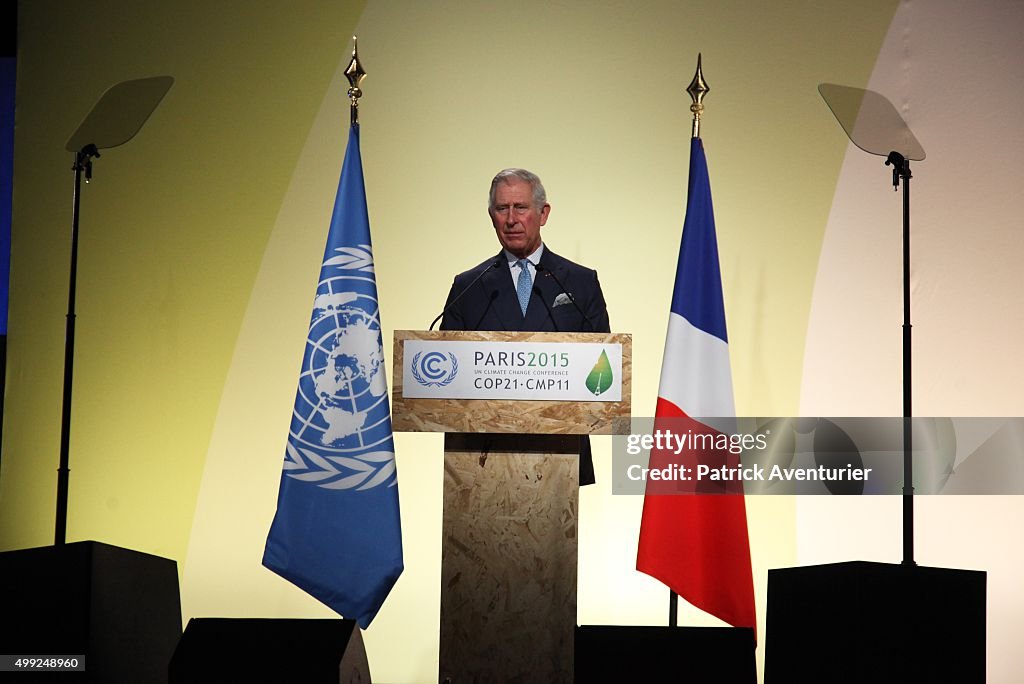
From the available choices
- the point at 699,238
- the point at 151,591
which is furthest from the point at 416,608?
the point at 699,238

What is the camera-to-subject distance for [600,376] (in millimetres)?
2832

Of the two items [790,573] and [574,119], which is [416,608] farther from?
[574,119]

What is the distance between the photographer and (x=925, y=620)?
2850mm

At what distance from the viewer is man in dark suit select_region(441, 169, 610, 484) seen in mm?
3199

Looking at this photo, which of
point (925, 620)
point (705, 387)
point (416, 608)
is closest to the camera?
point (925, 620)

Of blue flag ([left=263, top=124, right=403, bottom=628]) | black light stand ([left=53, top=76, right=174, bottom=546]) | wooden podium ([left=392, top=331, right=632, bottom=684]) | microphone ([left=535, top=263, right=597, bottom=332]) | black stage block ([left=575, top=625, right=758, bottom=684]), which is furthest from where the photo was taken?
black light stand ([left=53, top=76, right=174, bottom=546])

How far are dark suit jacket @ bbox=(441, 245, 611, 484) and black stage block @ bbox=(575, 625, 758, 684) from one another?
79 centimetres

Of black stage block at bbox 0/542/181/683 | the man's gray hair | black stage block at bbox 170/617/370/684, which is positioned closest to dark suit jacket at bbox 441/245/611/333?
the man's gray hair

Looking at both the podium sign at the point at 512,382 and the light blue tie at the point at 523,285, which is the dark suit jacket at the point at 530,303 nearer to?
the light blue tie at the point at 523,285

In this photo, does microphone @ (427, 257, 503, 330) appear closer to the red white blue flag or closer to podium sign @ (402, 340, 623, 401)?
podium sign @ (402, 340, 623, 401)

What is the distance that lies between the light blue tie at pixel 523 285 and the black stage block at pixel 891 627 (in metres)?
1.19

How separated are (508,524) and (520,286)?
2.68 feet

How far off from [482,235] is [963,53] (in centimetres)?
228

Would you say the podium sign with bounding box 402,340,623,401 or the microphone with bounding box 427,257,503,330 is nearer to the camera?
the podium sign with bounding box 402,340,623,401
